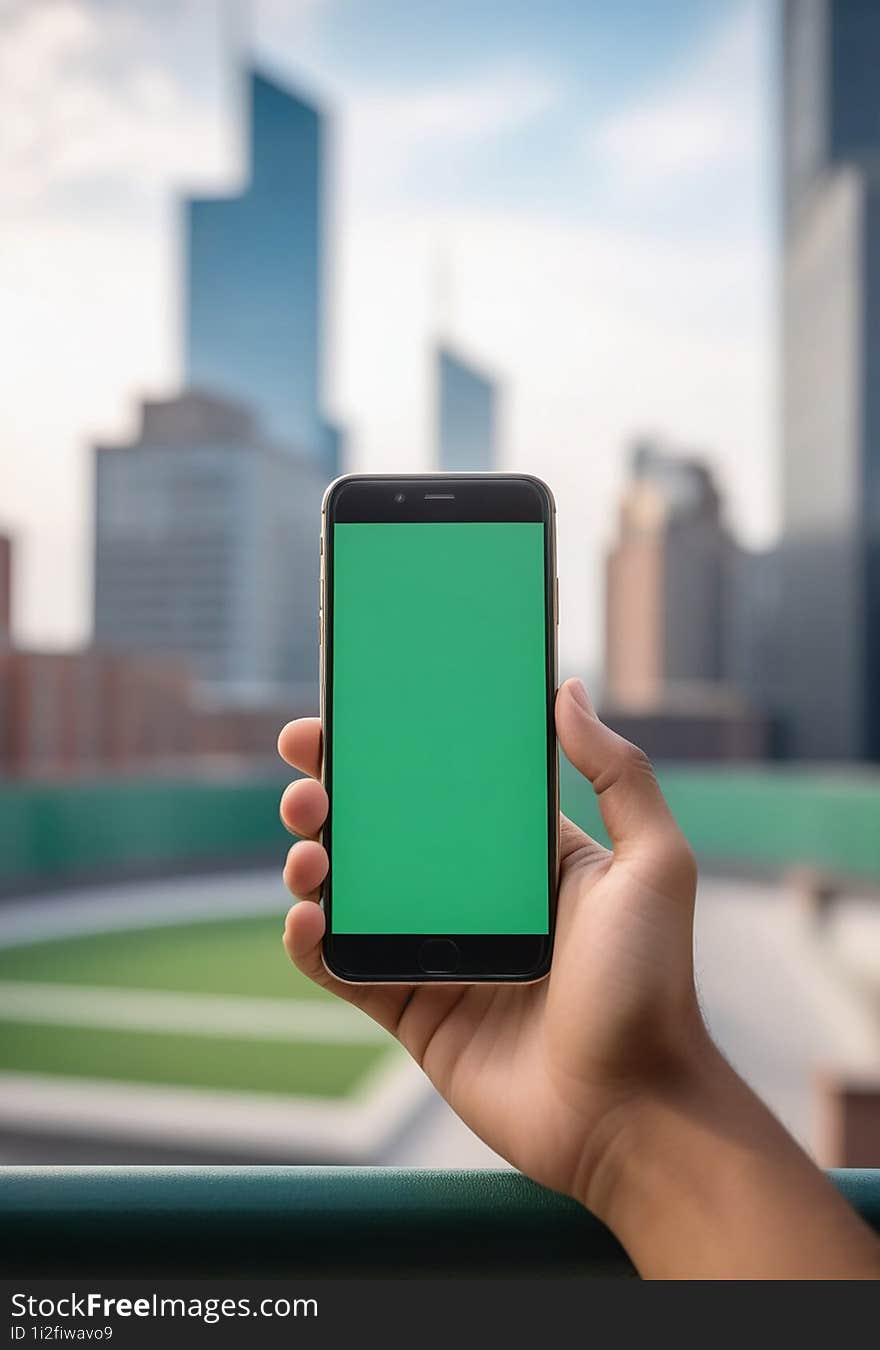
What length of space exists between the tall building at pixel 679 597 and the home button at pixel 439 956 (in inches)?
1253

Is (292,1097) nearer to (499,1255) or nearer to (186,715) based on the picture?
(499,1255)

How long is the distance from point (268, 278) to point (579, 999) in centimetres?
8809

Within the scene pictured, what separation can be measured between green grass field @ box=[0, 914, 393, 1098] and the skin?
3.87m

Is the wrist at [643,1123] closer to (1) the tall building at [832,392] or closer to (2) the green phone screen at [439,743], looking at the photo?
(2) the green phone screen at [439,743]

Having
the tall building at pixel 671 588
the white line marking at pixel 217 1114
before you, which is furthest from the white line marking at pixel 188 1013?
the tall building at pixel 671 588

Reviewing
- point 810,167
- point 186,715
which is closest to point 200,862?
point 186,715

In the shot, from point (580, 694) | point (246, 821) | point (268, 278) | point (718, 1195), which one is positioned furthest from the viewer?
point (268, 278)

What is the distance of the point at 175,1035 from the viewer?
5340mm

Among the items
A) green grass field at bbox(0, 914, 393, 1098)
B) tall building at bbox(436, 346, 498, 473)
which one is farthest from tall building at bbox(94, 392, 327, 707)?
green grass field at bbox(0, 914, 393, 1098)

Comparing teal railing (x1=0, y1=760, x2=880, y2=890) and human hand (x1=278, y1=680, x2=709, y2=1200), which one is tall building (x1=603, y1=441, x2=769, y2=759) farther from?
human hand (x1=278, y1=680, x2=709, y2=1200)

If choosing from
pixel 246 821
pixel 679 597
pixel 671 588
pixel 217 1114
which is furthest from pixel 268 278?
pixel 217 1114

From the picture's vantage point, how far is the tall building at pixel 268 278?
81875 mm

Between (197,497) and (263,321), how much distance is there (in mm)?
25794

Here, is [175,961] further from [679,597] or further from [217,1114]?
[679,597]
